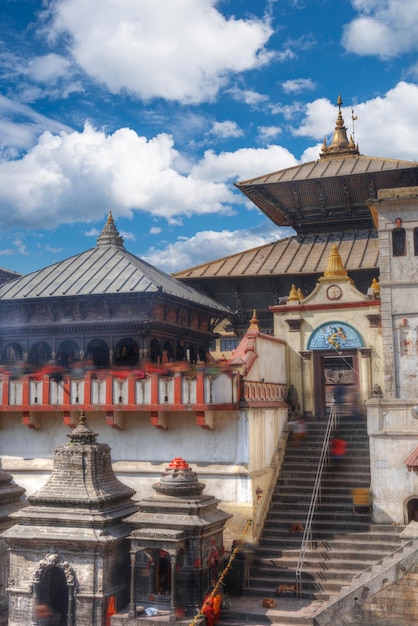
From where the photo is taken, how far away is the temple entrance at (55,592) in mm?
17406

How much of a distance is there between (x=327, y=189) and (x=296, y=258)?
3.76 m

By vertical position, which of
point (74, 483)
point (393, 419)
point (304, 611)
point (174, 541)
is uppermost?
point (393, 419)

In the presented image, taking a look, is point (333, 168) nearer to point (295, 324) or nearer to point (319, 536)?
point (295, 324)

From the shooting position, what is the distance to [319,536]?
19.8 meters

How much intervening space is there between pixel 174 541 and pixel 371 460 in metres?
6.60

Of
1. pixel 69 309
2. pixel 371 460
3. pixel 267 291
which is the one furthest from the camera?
pixel 267 291

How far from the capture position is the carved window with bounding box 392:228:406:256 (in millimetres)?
23547

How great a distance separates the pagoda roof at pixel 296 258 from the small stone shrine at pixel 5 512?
45.9 feet

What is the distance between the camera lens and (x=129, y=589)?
17.8m

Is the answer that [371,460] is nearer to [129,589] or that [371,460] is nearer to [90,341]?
[129,589]

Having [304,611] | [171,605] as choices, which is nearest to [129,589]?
[171,605]

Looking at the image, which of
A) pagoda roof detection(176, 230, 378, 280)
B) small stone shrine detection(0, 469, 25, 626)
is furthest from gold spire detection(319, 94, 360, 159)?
small stone shrine detection(0, 469, 25, 626)

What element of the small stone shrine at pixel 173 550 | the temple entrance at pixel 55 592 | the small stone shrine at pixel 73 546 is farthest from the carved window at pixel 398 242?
the temple entrance at pixel 55 592

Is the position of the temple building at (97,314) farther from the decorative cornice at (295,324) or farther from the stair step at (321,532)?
the stair step at (321,532)
